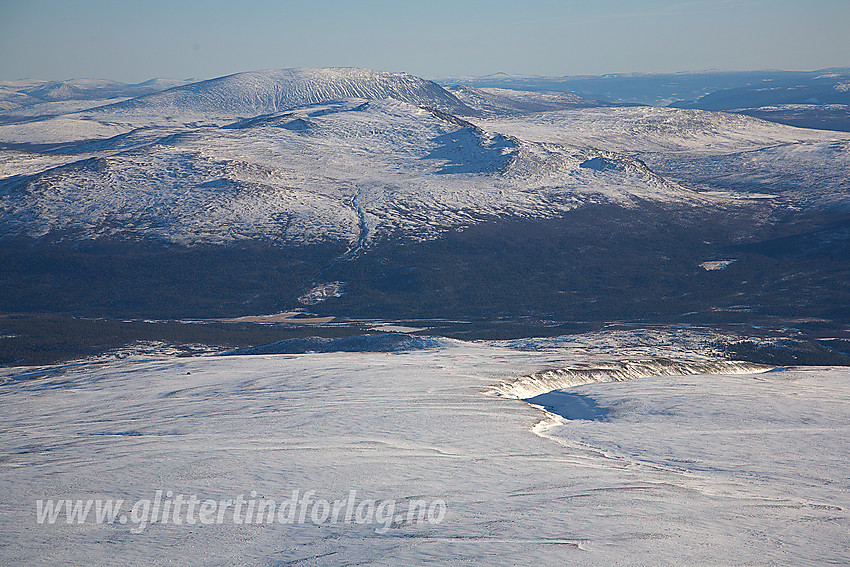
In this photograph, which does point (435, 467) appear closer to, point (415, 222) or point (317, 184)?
point (415, 222)

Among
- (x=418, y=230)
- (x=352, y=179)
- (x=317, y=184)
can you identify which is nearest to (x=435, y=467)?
(x=418, y=230)

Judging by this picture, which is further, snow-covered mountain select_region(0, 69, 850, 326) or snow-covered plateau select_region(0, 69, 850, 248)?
snow-covered plateau select_region(0, 69, 850, 248)

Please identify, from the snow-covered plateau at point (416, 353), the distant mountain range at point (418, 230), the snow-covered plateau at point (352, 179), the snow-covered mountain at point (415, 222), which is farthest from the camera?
the snow-covered plateau at point (352, 179)

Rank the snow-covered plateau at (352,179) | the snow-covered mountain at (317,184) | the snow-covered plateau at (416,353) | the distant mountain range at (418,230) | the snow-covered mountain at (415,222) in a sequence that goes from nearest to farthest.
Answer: the snow-covered plateau at (416,353) → the distant mountain range at (418,230) → the snow-covered mountain at (415,222) → the snow-covered mountain at (317,184) → the snow-covered plateau at (352,179)

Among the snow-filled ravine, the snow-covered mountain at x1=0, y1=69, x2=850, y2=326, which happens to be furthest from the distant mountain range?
the snow-filled ravine

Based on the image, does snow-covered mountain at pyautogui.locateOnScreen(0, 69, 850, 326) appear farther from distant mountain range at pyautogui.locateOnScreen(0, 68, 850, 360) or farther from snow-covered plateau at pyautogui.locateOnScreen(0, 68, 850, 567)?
snow-covered plateau at pyautogui.locateOnScreen(0, 68, 850, 567)

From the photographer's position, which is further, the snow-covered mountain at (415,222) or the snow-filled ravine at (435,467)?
the snow-covered mountain at (415,222)

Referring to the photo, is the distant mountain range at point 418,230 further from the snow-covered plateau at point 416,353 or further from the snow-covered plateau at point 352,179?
the snow-covered plateau at point 416,353

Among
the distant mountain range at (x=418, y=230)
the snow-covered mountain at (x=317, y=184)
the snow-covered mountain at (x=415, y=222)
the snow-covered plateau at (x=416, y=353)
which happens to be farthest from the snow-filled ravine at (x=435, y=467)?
the snow-covered mountain at (x=317, y=184)
